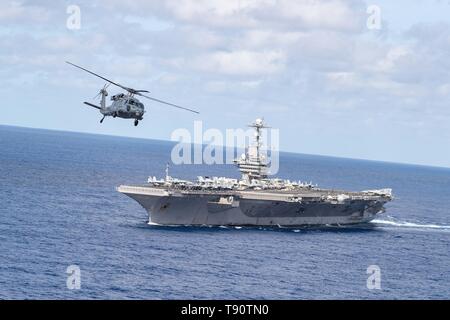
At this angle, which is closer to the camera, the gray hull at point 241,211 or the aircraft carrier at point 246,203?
the aircraft carrier at point 246,203

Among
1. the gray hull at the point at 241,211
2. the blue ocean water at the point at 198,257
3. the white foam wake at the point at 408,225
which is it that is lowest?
the blue ocean water at the point at 198,257

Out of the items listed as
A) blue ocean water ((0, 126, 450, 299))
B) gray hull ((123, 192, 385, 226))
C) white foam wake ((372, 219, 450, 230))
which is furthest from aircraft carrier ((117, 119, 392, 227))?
white foam wake ((372, 219, 450, 230))

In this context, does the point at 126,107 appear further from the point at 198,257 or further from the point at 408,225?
the point at 408,225

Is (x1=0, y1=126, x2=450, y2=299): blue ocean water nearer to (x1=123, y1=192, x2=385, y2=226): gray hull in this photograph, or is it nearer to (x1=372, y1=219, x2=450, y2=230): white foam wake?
(x1=372, y1=219, x2=450, y2=230): white foam wake

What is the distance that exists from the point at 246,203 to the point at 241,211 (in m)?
0.93

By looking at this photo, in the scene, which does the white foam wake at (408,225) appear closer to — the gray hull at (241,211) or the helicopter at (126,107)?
the gray hull at (241,211)

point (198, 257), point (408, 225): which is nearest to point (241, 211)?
point (198, 257)

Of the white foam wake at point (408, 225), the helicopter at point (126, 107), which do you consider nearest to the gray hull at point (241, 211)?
the white foam wake at point (408, 225)

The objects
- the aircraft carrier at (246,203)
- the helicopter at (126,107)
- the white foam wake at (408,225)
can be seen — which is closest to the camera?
the helicopter at (126,107)

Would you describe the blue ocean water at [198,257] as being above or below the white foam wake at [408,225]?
below

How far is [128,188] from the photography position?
169ft

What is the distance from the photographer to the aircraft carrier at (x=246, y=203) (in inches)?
2089
